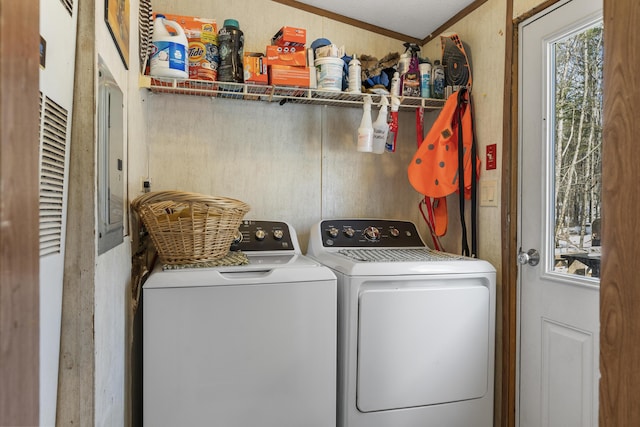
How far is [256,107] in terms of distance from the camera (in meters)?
2.37

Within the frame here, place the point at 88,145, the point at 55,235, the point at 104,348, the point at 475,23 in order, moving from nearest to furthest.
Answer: the point at 55,235 < the point at 88,145 < the point at 104,348 < the point at 475,23

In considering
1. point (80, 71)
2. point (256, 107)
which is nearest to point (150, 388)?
point (80, 71)

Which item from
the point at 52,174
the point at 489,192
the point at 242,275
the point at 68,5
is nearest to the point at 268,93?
the point at 242,275

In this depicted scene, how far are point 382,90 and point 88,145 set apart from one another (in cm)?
158

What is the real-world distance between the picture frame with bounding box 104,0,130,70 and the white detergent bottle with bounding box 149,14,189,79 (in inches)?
15.1

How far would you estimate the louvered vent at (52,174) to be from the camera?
783mm

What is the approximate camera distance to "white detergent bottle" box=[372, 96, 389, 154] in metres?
2.21

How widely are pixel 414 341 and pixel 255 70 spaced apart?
140 cm

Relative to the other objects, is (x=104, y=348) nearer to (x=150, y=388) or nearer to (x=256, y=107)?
(x=150, y=388)

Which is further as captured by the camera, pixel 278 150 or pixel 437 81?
pixel 278 150

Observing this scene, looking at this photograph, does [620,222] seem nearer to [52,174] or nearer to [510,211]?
[52,174]

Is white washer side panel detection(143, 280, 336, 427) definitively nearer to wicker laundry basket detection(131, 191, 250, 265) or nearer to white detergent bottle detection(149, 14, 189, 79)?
wicker laundry basket detection(131, 191, 250, 265)

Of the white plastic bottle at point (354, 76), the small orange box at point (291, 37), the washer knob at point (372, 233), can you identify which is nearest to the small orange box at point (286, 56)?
the small orange box at point (291, 37)

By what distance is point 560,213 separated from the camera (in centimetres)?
171
